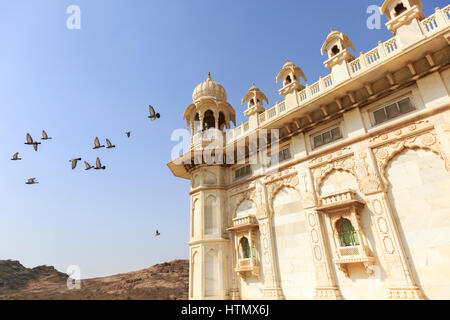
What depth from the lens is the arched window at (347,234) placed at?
10.7 m

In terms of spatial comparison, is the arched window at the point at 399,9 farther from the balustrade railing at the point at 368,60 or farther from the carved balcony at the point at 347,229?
the carved balcony at the point at 347,229

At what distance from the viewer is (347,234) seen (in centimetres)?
1099

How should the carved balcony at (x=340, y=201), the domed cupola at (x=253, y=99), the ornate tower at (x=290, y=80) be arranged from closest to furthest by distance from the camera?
1. the carved balcony at (x=340, y=201)
2. the ornate tower at (x=290, y=80)
3. the domed cupola at (x=253, y=99)

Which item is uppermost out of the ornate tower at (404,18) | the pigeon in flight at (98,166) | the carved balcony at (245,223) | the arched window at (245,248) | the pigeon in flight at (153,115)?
the ornate tower at (404,18)

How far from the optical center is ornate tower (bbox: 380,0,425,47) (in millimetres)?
10248

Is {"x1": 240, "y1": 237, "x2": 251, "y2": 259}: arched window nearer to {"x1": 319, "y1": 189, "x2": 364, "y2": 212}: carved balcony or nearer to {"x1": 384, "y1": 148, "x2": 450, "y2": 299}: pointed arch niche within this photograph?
{"x1": 319, "y1": 189, "x2": 364, "y2": 212}: carved balcony

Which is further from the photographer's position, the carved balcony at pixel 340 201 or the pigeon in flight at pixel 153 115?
the pigeon in flight at pixel 153 115

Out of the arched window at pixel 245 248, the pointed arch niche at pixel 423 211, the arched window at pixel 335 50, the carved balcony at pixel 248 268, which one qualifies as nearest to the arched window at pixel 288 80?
the arched window at pixel 335 50

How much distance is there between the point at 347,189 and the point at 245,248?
266 inches

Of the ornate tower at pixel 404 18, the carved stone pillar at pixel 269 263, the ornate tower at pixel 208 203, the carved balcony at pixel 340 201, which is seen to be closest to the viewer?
the ornate tower at pixel 404 18

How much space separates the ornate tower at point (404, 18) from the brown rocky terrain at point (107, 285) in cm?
2012

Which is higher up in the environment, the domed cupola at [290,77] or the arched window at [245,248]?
the domed cupola at [290,77]

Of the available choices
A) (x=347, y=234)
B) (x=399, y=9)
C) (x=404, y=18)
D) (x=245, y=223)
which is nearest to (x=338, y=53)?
(x=404, y=18)
